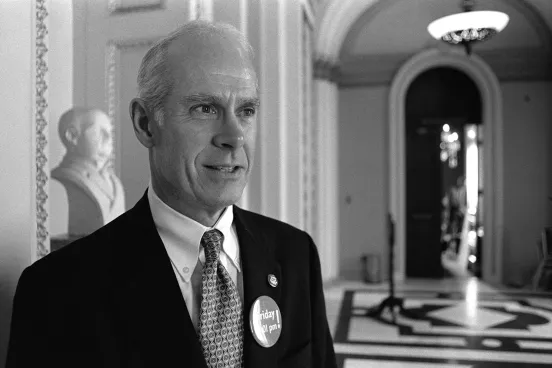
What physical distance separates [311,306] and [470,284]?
798cm

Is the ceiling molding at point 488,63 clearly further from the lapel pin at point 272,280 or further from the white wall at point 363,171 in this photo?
the lapel pin at point 272,280

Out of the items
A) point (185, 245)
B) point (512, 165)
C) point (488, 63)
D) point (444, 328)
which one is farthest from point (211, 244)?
point (488, 63)

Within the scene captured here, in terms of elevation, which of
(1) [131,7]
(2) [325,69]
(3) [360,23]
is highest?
(3) [360,23]

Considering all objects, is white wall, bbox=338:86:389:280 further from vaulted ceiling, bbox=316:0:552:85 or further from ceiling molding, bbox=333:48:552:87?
vaulted ceiling, bbox=316:0:552:85

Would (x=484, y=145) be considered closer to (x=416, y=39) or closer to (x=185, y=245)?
(x=416, y=39)

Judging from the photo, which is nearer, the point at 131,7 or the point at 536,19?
the point at 131,7

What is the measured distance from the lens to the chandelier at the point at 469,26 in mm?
5836

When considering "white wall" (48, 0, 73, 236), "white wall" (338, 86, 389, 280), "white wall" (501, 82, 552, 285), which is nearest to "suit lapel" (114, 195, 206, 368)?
"white wall" (48, 0, 73, 236)

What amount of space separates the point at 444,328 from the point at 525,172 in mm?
4242

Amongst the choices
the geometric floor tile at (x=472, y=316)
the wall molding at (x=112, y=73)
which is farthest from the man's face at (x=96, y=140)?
the geometric floor tile at (x=472, y=316)

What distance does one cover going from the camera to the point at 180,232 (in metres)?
1.17

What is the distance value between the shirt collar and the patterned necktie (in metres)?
0.02

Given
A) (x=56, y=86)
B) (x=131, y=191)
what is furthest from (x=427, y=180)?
(x=56, y=86)

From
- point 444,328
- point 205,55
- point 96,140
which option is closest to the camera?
point 205,55
